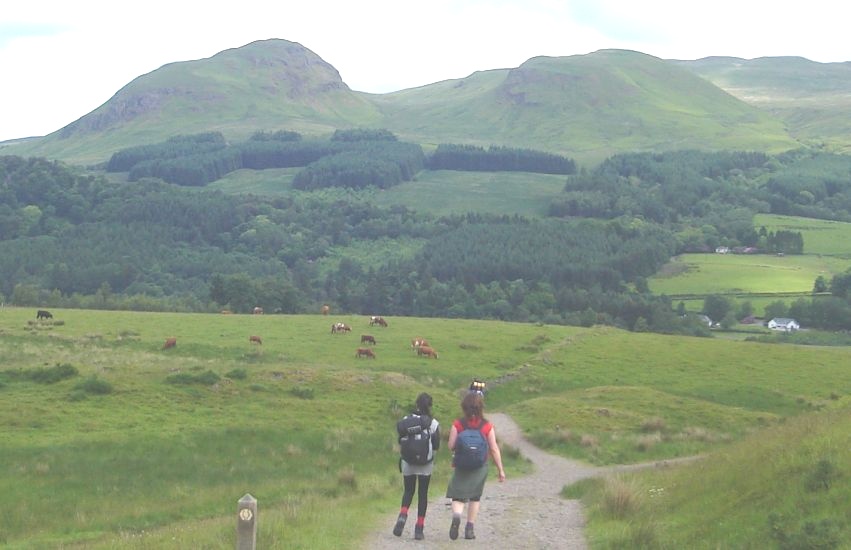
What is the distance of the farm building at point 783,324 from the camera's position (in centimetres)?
12312

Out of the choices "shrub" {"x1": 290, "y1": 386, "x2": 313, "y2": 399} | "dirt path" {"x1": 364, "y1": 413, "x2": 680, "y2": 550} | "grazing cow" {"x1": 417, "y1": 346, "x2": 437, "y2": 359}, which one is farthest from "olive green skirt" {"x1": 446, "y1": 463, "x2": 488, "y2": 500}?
"grazing cow" {"x1": 417, "y1": 346, "x2": 437, "y2": 359}

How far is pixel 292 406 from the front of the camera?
1581 inches

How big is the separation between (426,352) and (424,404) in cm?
4159

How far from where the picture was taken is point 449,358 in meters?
60.3

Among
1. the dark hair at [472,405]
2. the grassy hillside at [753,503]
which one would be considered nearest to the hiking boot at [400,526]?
the dark hair at [472,405]

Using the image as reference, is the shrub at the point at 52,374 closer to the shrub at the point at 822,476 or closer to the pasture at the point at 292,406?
the pasture at the point at 292,406

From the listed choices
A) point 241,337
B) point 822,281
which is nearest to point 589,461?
point 241,337

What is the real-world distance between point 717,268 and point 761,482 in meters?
158

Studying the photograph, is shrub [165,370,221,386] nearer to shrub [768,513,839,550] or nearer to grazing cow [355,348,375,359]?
grazing cow [355,348,375,359]

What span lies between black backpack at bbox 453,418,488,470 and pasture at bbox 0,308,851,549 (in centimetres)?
273

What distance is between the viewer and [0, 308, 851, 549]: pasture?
976 inches

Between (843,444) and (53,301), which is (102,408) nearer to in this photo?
(843,444)

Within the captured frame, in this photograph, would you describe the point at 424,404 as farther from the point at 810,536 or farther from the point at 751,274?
the point at 751,274

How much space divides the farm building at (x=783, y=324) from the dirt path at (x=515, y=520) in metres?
98.9
